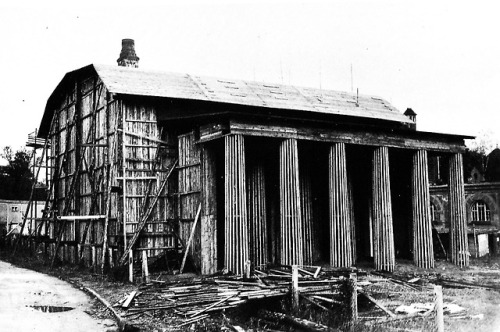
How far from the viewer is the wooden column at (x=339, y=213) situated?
2261 centimetres

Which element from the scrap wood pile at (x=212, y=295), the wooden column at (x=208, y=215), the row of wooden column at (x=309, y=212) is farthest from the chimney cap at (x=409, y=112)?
the scrap wood pile at (x=212, y=295)

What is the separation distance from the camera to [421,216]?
24969 mm

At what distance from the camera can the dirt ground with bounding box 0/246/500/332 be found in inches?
487

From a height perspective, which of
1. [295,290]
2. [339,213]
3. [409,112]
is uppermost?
[409,112]

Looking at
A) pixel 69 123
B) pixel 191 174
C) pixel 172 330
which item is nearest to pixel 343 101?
pixel 191 174

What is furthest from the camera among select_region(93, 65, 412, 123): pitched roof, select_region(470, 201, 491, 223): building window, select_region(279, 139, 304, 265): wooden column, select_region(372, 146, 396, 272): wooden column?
select_region(470, 201, 491, 223): building window

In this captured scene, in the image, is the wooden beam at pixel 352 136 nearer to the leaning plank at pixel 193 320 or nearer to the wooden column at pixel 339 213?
the wooden column at pixel 339 213

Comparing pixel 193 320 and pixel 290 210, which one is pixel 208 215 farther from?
pixel 193 320

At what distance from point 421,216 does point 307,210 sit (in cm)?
527

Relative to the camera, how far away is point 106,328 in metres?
12.9

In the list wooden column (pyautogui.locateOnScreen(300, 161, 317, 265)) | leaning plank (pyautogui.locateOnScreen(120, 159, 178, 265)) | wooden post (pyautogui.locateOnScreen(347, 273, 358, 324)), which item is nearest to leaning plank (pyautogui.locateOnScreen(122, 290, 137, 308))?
wooden post (pyautogui.locateOnScreen(347, 273, 358, 324))

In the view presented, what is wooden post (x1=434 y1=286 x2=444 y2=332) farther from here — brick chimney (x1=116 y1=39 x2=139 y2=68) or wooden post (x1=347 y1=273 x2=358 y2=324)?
brick chimney (x1=116 y1=39 x2=139 y2=68)

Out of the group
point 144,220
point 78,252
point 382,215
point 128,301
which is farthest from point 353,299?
point 78,252

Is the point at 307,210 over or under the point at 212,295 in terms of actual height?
over
